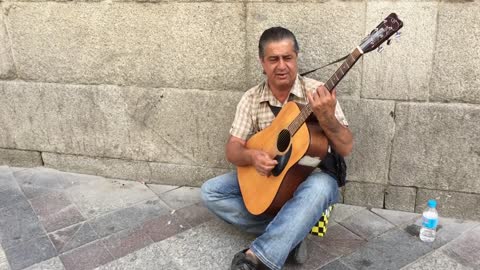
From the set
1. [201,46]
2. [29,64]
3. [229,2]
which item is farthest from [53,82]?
[229,2]

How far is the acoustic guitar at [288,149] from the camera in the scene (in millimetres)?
2163

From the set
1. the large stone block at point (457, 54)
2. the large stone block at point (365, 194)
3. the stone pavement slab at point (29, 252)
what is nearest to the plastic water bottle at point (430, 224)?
the large stone block at point (365, 194)

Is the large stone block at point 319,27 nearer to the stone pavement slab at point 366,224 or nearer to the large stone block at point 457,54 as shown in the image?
the large stone block at point 457,54

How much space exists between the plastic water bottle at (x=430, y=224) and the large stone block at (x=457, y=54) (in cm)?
73

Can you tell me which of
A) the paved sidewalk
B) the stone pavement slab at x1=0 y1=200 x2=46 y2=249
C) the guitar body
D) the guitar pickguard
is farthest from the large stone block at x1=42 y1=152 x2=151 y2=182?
the guitar pickguard

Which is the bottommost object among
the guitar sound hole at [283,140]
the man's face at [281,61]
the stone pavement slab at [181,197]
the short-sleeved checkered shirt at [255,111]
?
the stone pavement slab at [181,197]

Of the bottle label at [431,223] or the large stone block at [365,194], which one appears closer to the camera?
the bottle label at [431,223]

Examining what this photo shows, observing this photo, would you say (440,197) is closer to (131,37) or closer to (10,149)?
(131,37)

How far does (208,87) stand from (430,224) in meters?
1.85

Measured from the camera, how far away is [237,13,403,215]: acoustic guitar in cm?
216

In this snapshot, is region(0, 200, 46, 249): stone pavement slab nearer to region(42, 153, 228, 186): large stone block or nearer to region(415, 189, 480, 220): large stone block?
region(42, 153, 228, 186): large stone block

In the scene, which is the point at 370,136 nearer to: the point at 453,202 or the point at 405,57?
the point at 405,57

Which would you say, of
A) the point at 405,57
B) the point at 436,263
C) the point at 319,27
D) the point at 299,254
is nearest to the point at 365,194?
the point at 436,263

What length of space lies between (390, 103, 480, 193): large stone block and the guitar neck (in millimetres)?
941
